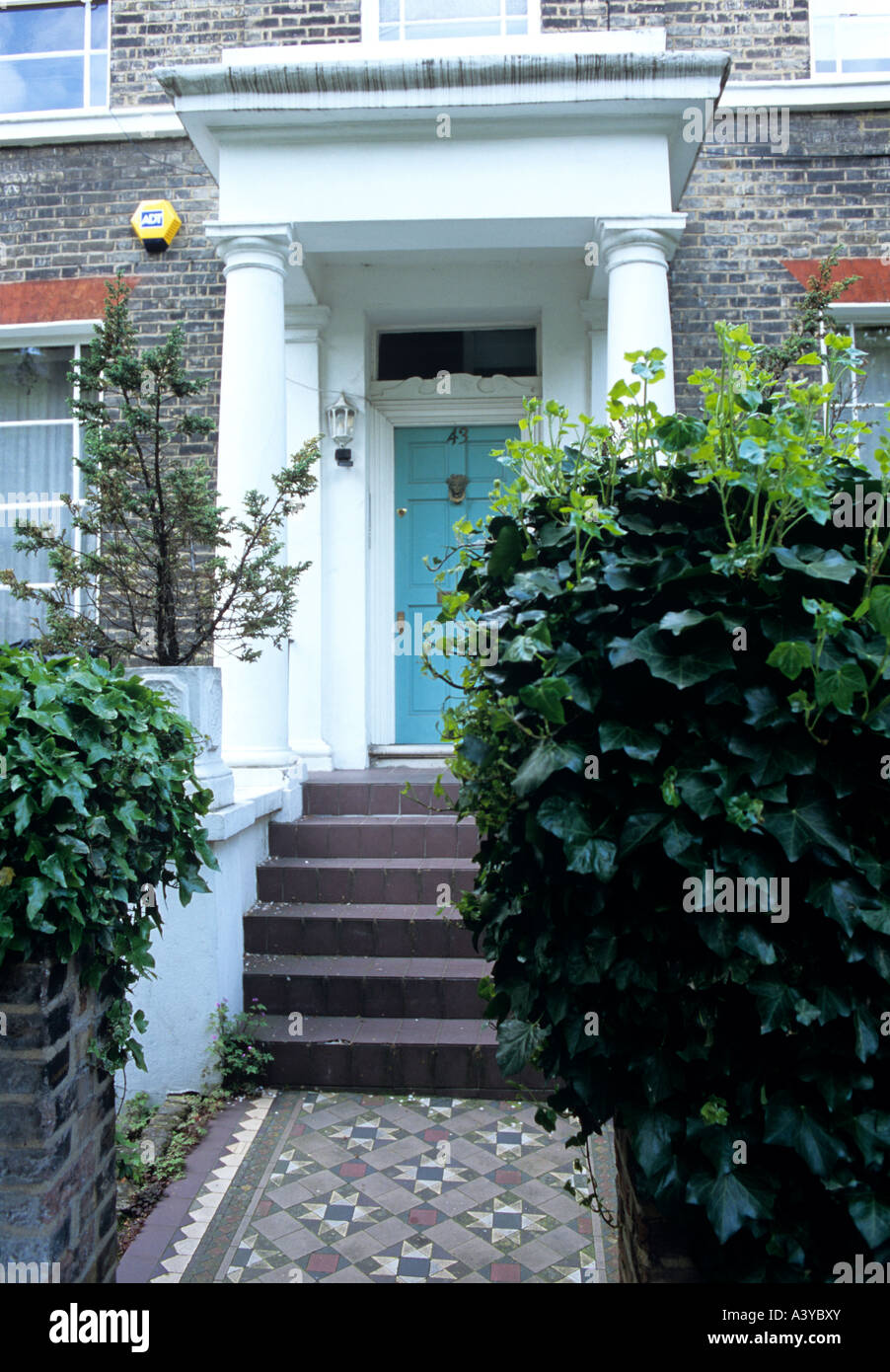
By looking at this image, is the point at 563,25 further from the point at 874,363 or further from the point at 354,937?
the point at 354,937

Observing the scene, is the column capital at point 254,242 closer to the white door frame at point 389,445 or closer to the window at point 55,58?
the white door frame at point 389,445

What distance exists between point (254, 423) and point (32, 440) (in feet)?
8.94

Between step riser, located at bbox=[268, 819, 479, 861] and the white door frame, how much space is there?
1868mm

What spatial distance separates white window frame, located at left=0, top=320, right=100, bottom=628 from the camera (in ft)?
22.5

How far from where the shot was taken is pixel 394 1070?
3.93 metres

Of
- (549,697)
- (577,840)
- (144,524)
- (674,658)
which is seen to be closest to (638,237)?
(144,524)

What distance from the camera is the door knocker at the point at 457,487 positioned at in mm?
7008

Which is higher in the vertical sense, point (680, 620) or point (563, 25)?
point (563, 25)

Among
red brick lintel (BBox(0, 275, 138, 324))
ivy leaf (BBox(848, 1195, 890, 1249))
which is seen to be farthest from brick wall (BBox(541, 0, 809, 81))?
ivy leaf (BBox(848, 1195, 890, 1249))

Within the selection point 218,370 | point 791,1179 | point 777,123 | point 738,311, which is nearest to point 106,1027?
point 791,1179

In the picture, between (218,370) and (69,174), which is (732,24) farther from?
(69,174)

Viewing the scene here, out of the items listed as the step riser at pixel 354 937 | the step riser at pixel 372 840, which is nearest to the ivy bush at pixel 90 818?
the step riser at pixel 354 937

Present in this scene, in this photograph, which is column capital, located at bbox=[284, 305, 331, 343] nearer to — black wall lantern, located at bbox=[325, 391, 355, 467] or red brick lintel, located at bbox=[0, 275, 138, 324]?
black wall lantern, located at bbox=[325, 391, 355, 467]

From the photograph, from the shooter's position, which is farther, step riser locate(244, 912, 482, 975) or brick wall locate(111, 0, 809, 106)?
brick wall locate(111, 0, 809, 106)
